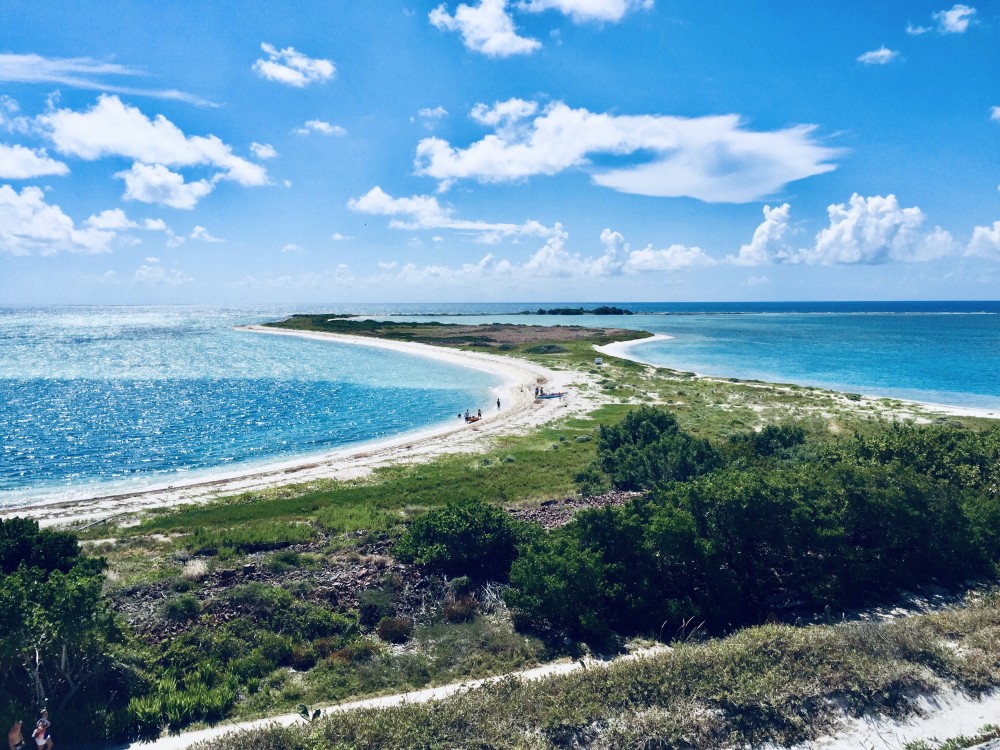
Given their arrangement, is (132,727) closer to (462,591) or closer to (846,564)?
(462,591)

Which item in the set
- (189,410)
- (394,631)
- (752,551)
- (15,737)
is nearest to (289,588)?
(394,631)

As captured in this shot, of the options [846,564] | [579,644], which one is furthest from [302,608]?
[846,564]

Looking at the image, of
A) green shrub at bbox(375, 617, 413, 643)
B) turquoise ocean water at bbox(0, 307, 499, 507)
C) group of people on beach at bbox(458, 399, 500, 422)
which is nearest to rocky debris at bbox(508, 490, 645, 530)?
green shrub at bbox(375, 617, 413, 643)

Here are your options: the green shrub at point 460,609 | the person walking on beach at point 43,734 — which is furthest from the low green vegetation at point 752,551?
the person walking on beach at point 43,734

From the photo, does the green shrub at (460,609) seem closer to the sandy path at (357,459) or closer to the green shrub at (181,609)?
the green shrub at (181,609)

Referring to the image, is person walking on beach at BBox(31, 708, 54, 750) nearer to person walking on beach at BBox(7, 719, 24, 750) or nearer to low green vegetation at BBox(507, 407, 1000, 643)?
person walking on beach at BBox(7, 719, 24, 750)
